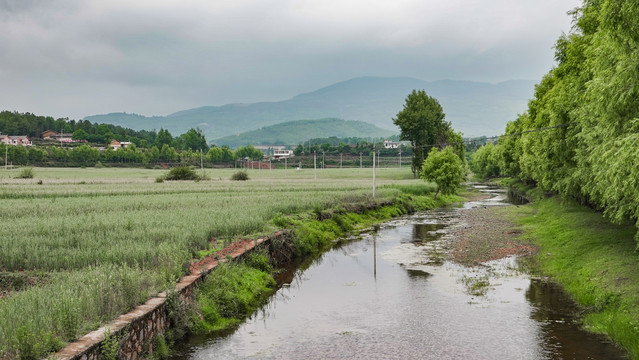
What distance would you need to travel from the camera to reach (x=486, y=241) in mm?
27812

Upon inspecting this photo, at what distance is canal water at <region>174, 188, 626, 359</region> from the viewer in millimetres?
11875

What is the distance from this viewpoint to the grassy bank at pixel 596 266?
12.8 m

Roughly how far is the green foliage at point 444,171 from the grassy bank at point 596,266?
2678cm

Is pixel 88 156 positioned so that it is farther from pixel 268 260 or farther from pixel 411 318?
pixel 411 318

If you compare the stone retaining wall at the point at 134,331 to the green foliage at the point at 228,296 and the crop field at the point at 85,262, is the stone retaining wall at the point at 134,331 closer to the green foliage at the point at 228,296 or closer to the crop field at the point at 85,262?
the crop field at the point at 85,262

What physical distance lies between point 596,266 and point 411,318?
7299 mm

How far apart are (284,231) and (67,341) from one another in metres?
15.7

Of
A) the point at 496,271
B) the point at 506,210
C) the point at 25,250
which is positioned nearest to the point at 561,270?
the point at 496,271

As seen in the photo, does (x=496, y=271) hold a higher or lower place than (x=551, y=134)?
lower

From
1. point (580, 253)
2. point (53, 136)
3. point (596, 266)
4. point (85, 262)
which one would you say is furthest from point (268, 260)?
point (53, 136)

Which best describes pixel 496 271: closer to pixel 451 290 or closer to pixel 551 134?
pixel 451 290

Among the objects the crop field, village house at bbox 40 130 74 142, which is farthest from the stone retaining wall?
village house at bbox 40 130 74 142

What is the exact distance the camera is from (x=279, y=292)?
58.4 feet

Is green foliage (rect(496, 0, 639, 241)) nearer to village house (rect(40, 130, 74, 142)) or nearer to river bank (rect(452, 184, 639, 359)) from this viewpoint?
river bank (rect(452, 184, 639, 359))
